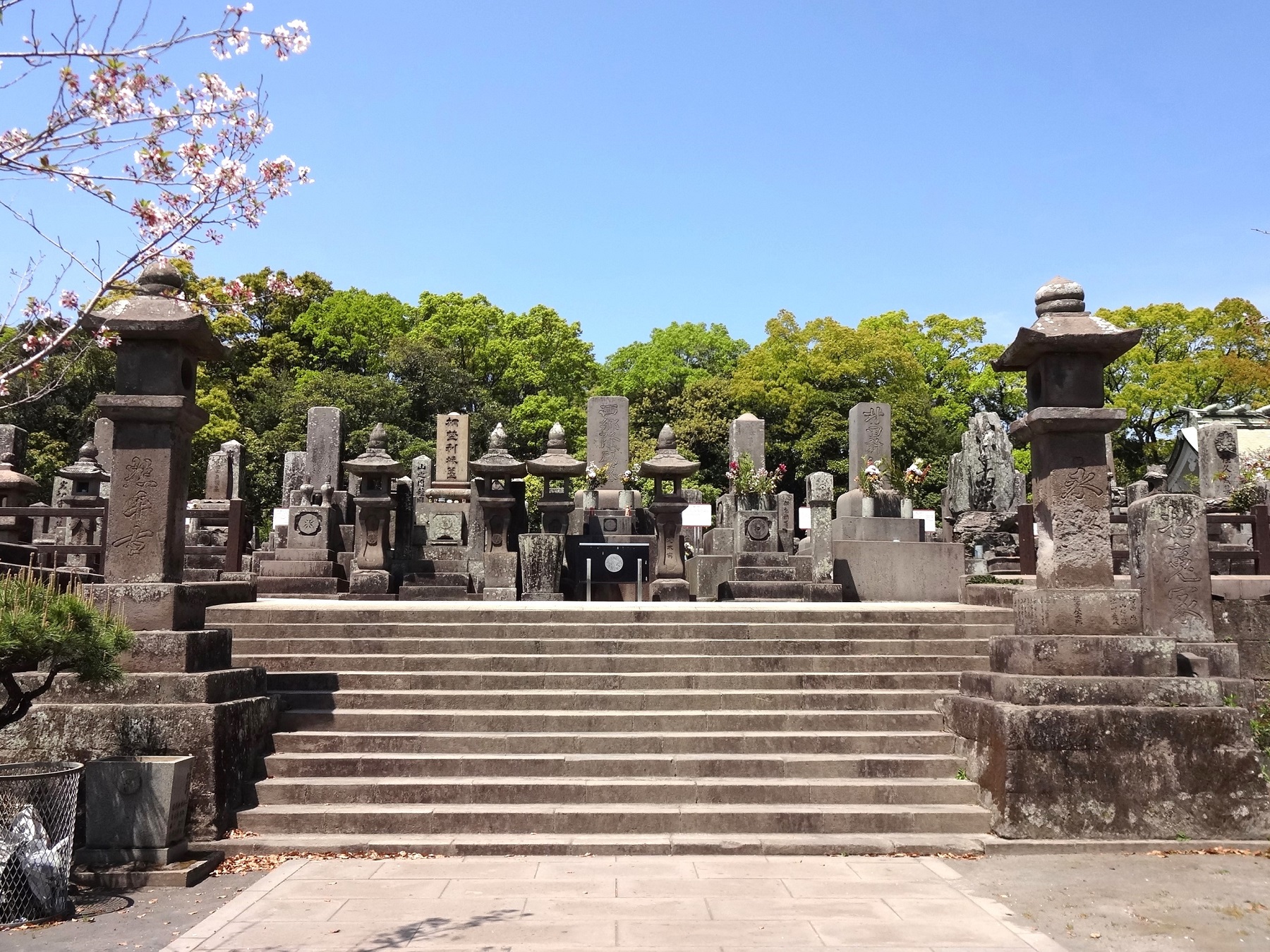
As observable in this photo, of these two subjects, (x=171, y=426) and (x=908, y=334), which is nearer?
(x=171, y=426)

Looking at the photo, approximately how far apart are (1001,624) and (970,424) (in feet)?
43.8

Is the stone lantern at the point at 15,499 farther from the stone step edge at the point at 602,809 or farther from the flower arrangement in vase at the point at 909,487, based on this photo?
the flower arrangement in vase at the point at 909,487

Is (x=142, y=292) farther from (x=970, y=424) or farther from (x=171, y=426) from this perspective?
(x=970, y=424)

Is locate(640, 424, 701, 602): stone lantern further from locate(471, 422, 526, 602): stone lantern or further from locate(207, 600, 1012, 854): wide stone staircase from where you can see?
locate(207, 600, 1012, 854): wide stone staircase

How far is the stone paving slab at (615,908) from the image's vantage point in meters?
4.30

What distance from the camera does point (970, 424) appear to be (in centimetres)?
2136

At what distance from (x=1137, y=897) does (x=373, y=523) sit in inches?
509

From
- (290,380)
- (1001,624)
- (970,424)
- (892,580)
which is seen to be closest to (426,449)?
(290,380)

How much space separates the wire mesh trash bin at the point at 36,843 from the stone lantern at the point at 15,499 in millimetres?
7614

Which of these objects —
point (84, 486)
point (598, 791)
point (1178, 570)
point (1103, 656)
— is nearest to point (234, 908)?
point (598, 791)

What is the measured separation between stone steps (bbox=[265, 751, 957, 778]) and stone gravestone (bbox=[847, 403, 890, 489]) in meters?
11.8

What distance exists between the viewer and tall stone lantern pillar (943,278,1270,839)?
6039mm

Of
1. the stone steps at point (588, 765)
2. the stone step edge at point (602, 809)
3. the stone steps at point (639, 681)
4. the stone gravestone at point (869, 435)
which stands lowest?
the stone step edge at point (602, 809)

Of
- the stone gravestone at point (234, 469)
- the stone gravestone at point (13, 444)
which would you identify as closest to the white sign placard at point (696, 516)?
the stone gravestone at point (234, 469)
